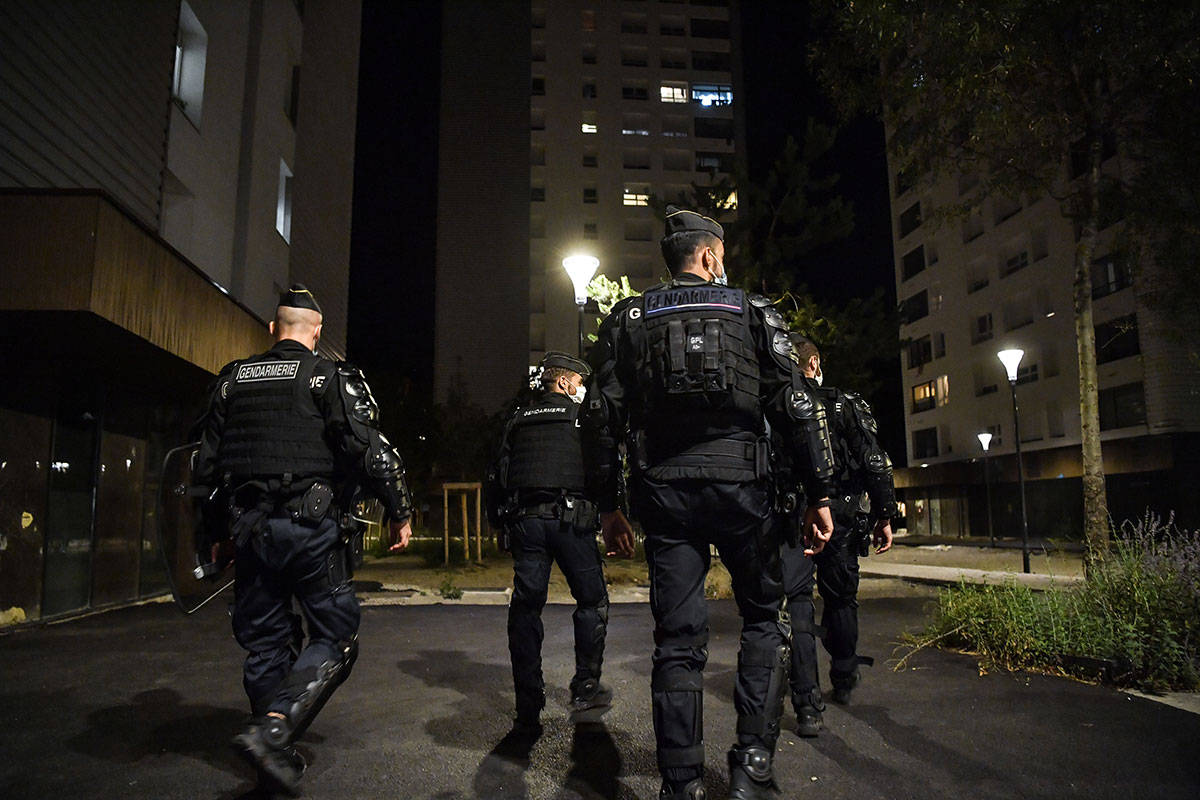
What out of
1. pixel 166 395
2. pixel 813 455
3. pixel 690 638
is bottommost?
pixel 690 638

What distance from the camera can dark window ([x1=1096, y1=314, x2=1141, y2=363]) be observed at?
2611 cm

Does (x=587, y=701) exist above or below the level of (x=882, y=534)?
below

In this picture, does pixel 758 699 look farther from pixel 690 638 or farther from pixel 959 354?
pixel 959 354

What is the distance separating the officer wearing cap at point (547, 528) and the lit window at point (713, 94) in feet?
195

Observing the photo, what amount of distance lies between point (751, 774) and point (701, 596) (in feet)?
2.20

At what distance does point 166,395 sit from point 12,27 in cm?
522

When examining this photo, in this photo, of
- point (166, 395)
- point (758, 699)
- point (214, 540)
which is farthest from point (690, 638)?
point (166, 395)

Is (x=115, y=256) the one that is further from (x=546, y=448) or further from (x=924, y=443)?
(x=924, y=443)

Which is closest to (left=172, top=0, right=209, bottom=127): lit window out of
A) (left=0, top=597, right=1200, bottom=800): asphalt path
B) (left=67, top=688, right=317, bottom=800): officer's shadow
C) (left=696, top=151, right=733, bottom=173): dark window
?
(left=0, top=597, right=1200, bottom=800): asphalt path

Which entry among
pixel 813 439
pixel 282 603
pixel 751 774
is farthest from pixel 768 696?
pixel 282 603

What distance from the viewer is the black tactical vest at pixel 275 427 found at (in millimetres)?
3404

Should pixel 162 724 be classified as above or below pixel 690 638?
below

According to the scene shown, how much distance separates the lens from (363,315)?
51031mm

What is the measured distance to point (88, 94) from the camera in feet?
27.6
